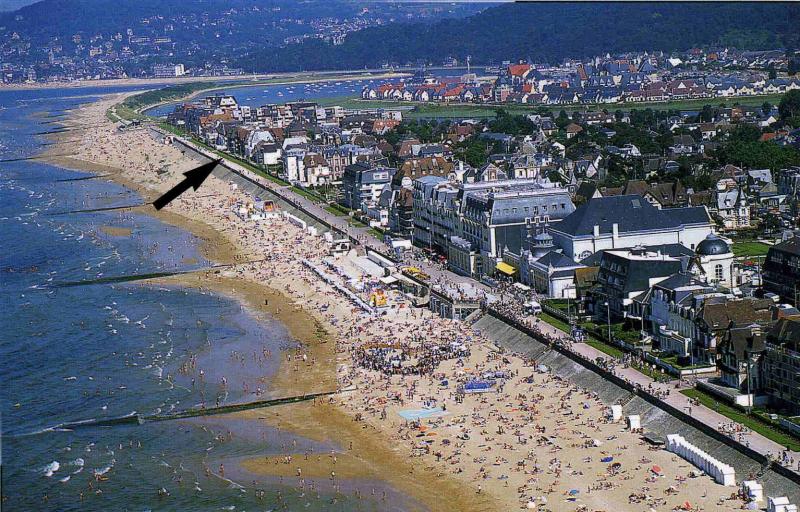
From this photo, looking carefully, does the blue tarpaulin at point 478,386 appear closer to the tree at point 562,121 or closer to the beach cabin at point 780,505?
the beach cabin at point 780,505

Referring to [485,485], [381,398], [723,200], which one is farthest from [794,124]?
[485,485]

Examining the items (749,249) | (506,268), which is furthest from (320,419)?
(749,249)

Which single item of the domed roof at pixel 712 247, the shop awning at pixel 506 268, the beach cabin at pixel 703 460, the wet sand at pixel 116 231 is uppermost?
the domed roof at pixel 712 247

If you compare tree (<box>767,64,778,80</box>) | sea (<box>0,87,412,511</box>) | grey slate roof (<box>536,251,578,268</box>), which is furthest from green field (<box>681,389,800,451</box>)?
tree (<box>767,64,778,80</box>)

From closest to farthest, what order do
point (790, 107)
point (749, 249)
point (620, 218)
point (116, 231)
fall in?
point (620, 218) → point (749, 249) → point (116, 231) → point (790, 107)

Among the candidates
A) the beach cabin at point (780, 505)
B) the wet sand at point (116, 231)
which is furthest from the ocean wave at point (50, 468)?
the wet sand at point (116, 231)

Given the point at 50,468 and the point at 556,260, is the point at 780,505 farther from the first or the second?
the point at 556,260

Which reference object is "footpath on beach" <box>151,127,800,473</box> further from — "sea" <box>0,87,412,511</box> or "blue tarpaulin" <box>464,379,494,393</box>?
"sea" <box>0,87,412,511</box>

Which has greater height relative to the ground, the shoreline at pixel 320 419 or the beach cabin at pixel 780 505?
the beach cabin at pixel 780 505
